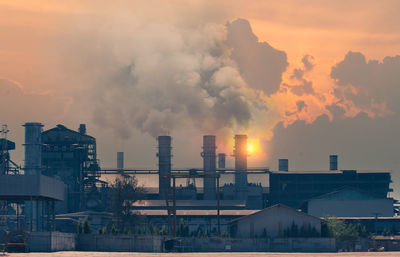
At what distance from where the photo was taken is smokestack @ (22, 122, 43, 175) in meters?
129

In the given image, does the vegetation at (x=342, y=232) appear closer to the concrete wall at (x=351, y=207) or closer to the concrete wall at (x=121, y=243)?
the concrete wall at (x=351, y=207)

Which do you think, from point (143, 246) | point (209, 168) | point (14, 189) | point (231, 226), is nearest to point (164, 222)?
point (209, 168)

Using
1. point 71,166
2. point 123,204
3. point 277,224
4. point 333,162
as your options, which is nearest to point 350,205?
point 333,162

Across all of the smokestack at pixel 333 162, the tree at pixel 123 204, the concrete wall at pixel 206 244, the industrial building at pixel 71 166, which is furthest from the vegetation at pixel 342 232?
the smokestack at pixel 333 162

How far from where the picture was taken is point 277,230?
98.7 m

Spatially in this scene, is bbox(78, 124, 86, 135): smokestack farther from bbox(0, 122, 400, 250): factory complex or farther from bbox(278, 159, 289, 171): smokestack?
bbox(278, 159, 289, 171): smokestack

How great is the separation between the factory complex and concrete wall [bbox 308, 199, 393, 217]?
0.59 ft

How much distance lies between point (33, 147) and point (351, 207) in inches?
2260

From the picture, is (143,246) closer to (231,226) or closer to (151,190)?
(231,226)

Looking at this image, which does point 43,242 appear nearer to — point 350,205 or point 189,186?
point 350,205

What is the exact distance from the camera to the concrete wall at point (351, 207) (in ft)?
466

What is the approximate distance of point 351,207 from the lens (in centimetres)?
14288

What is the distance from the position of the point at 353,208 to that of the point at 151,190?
151ft

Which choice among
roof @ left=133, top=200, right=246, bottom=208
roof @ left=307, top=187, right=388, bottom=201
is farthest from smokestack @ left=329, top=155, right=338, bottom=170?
roof @ left=133, top=200, right=246, bottom=208
